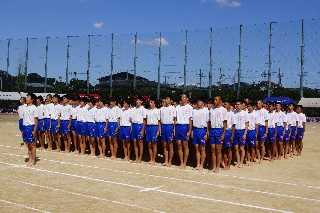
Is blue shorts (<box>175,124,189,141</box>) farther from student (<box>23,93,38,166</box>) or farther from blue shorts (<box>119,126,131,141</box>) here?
student (<box>23,93,38,166</box>)

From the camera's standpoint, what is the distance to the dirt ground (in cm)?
699

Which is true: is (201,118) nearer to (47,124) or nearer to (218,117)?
(218,117)

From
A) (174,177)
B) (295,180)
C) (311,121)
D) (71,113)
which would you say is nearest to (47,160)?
(71,113)

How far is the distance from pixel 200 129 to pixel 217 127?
20.8 inches

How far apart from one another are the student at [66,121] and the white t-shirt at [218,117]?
19.5 feet

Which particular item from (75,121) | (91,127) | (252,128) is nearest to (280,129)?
(252,128)

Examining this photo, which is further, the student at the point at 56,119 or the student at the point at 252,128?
the student at the point at 56,119

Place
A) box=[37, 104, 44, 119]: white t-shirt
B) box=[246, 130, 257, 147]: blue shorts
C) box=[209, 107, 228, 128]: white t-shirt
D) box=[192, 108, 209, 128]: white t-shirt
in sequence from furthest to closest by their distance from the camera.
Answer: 1. box=[37, 104, 44, 119]: white t-shirt
2. box=[246, 130, 257, 147]: blue shorts
3. box=[192, 108, 209, 128]: white t-shirt
4. box=[209, 107, 228, 128]: white t-shirt


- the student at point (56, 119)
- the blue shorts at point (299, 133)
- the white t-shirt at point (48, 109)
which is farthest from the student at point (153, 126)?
the blue shorts at point (299, 133)

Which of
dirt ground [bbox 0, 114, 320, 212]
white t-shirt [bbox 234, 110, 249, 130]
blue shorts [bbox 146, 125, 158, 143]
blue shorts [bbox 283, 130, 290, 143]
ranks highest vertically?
white t-shirt [bbox 234, 110, 249, 130]

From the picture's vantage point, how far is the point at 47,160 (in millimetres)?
12242

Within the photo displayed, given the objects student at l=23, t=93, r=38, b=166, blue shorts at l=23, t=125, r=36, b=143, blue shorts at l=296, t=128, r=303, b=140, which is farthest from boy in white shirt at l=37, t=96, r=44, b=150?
blue shorts at l=296, t=128, r=303, b=140

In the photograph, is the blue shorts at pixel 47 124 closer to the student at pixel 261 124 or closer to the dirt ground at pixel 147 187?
the dirt ground at pixel 147 187

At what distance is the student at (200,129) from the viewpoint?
10.8m
